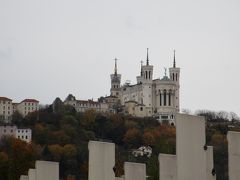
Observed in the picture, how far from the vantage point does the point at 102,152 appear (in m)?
19.5

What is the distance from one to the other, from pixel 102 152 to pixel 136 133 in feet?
426

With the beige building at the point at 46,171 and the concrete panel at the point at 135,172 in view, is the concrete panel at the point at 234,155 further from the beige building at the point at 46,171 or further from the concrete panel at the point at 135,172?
the beige building at the point at 46,171

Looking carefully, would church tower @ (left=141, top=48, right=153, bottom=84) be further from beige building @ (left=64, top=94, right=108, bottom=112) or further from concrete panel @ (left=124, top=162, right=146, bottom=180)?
concrete panel @ (left=124, top=162, right=146, bottom=180)

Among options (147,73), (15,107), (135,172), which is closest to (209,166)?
(135,172)

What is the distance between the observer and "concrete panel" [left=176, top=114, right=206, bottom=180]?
54.2 ft

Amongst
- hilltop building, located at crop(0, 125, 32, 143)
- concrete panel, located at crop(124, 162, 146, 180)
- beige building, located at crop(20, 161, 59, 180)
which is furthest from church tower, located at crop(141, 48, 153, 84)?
concrete panel, located at crop(124, 162, 146, 180)

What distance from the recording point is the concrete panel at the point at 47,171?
21.2 metres

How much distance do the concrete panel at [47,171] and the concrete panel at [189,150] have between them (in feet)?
16.8

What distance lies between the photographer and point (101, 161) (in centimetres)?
1944

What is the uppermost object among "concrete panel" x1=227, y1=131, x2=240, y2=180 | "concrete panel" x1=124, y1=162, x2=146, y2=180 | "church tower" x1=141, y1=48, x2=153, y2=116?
"church tower" x1=141, y1=48, x2=153, y2=116

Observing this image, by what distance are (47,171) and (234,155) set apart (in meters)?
5.91

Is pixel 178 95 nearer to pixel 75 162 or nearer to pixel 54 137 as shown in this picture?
pixel 54 137

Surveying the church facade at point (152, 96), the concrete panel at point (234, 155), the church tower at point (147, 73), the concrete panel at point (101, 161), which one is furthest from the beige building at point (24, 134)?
the concrete panel at point (234, 155)

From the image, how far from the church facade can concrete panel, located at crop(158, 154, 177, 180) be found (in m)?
155
